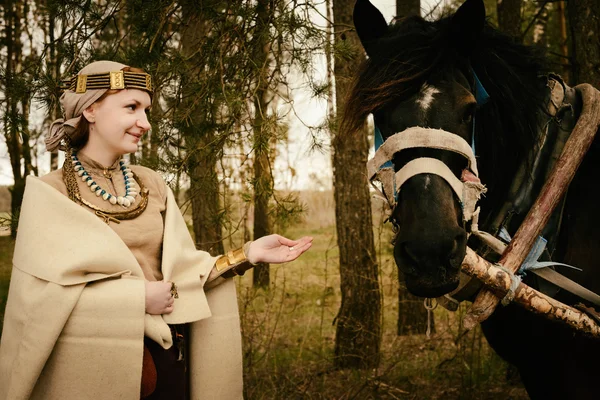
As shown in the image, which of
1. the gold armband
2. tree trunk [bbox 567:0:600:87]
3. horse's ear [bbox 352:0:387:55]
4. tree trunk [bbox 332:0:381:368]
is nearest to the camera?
the gold armband

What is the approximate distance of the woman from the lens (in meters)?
1.65

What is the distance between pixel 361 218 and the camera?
14.6 ft

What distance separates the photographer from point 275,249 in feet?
6.76

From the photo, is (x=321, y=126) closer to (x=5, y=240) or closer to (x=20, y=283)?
(x=20, y=283)

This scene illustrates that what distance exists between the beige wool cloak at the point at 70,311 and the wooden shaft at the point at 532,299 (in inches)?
46.9

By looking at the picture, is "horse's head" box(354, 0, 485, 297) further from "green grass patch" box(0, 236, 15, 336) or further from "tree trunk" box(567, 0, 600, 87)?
"green grass patch" box(0, 236, 15, 336)

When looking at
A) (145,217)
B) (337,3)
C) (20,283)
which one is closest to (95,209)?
(145,217)

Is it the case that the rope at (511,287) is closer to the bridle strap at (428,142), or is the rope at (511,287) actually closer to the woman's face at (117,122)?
the bridle strap at (428,142)

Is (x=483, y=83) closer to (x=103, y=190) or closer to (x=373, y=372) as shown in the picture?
(x=103, y=190)

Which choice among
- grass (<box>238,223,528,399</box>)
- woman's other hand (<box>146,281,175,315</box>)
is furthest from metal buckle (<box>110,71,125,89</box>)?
grass (<box>238,223,528,399</box>)

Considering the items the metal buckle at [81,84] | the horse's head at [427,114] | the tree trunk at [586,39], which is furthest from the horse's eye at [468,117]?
the tree trunk at [586,39]

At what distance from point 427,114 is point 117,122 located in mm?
1178

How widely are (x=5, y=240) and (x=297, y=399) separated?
7.58ft

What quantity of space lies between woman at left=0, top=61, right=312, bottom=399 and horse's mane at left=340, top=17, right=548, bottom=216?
2.45 feet
